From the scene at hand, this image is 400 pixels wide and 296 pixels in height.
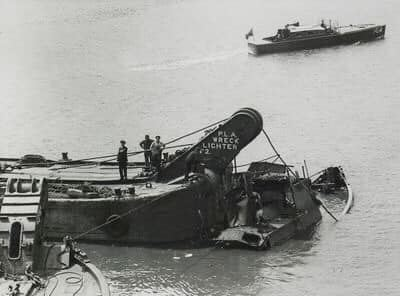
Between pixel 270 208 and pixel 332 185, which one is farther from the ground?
pixel 332 185

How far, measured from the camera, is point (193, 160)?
24969mm

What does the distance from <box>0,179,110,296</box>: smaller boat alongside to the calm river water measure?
437 cm

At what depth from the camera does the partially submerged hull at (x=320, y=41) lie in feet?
211

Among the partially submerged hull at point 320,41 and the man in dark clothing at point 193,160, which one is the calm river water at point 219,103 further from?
the man in dark clothing at point 193,160

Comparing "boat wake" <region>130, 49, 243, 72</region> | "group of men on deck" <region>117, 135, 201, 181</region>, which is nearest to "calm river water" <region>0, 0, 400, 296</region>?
"boat wake" <region>130, 49, 243, 72</region>

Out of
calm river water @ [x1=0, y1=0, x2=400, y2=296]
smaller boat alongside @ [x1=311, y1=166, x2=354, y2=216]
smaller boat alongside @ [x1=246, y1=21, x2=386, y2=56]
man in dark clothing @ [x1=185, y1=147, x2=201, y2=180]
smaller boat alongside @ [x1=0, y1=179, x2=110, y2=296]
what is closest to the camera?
smaller boat alongside @ [x1=0, y1=179, x2=110, y2=296]

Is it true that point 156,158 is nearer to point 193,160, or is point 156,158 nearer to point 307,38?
point 193,160

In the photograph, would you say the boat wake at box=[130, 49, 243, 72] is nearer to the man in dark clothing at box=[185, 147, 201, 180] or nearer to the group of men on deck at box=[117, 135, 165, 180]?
the group of men on deck at box=[117, 135, 165, 180]

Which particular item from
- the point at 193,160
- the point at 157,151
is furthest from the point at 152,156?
the point at 193,160

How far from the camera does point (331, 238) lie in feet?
84.4

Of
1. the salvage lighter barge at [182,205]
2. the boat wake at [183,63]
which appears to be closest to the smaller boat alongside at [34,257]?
the salvage lighter barge at [182,205]

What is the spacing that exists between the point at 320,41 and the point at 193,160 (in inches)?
1702

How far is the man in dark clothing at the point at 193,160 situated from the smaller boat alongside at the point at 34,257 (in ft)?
24.6

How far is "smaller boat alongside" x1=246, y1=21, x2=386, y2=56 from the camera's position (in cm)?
6431
